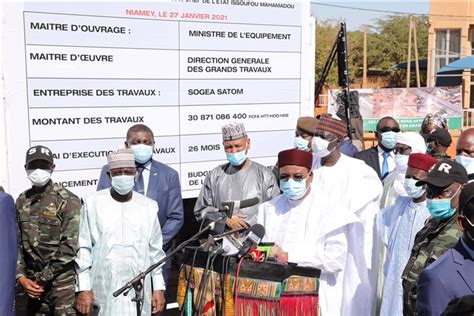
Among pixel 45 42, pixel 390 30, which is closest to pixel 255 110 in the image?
pixel 45 42

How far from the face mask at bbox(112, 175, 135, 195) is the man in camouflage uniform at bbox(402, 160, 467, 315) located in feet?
6.43

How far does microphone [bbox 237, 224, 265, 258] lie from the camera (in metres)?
3.55

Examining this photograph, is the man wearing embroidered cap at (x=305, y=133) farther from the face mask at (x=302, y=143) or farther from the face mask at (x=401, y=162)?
the face mask at (x=401, y=162)

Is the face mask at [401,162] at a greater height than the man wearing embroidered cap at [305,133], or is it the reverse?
the man wearing embroidered cap at [305,133]

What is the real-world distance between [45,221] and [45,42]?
5.21ft

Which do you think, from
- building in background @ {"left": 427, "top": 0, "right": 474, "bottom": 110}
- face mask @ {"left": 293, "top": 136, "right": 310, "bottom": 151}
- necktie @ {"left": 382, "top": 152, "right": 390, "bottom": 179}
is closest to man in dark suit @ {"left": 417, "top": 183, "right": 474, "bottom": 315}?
face mask @ {"left": 293, "top": 136, "right": 310, "bottom": 151}

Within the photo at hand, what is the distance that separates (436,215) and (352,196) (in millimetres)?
1132

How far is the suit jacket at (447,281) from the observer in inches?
91.6

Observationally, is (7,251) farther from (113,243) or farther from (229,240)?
(229,240)

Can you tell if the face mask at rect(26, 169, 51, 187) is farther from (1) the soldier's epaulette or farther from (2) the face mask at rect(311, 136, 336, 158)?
(2) the face mask at rect(311, 136, 336, 158)

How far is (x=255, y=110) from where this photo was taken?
661 centimetres

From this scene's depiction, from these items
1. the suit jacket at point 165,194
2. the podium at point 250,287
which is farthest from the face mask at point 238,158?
the podium at point 250,287

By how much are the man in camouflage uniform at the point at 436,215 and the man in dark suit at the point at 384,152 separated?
3106 millimetres

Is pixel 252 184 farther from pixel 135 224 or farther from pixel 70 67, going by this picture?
pixel 70 67
